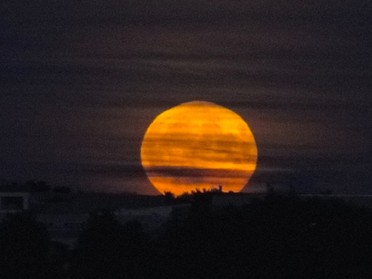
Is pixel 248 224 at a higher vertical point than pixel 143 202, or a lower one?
lower

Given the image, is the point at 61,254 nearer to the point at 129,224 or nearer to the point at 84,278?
the point at 129,224

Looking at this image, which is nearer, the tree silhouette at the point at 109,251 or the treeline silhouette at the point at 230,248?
the treeline silhouette at the point at 230,248

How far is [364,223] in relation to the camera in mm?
51562

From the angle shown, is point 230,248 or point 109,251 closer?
point 230,248

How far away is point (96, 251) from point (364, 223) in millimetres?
6923

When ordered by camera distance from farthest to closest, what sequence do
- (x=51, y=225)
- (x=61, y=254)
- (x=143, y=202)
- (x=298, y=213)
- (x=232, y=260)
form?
(x=143, y=202) → (x=51, y=225) → (x=61, y=254) → (x=298, y=213) → (x=232, y=260)

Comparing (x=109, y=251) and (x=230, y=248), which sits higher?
(x=109, y=251)

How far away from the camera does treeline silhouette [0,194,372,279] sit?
48531 mm

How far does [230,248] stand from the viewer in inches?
1944

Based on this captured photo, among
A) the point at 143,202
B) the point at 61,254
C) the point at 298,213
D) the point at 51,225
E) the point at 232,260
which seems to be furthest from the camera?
the point at 143,202

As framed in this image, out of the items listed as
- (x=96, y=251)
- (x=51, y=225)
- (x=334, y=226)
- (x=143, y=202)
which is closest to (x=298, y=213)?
(x=334, y=226)

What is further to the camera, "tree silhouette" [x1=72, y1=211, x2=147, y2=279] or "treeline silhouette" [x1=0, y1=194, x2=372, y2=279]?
"tree silhouette" [x1=72, y1=211, x2=147, y2=279]

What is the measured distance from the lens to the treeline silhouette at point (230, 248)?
48531 mm

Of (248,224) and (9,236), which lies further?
(9,236)
